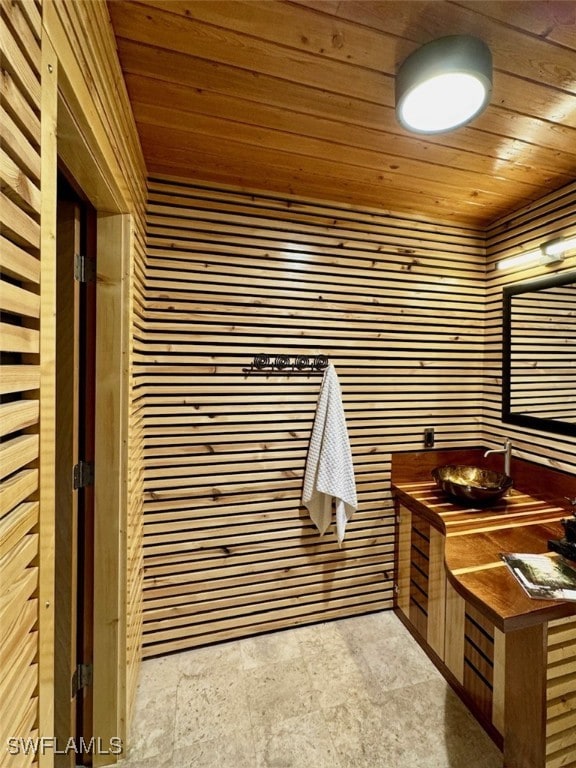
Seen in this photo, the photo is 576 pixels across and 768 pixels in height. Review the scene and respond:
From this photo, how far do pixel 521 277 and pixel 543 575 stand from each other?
185 cm

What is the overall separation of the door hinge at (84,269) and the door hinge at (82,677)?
1.66 meters

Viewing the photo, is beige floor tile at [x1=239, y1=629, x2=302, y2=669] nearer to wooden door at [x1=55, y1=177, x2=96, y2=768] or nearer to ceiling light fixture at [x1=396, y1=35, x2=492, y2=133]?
wooden door at [x1=55, y1=177, x2=96, y2=768]

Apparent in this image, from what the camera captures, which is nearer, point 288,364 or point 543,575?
point 543,575

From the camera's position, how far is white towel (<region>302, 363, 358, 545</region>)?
217 cm

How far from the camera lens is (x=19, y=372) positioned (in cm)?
61

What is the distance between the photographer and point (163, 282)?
80.0 inches

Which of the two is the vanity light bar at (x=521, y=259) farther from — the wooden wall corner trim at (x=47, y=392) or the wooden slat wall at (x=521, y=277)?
the wooden wall corner trim at (x=47, y=392)

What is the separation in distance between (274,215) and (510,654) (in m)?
2.56

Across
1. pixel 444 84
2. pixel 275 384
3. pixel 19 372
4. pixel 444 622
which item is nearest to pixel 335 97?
pixel 444 84

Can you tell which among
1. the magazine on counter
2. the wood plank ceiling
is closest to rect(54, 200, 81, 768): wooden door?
the wood plank ceiling

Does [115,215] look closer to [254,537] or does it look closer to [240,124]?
[240,124]

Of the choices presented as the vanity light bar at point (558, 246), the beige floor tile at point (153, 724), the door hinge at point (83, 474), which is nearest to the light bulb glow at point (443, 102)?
the vanity light bar at point (558, 246)

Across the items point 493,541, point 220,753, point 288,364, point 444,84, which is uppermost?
point 444,84

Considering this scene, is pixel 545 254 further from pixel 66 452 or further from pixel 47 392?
pixel 66 452
